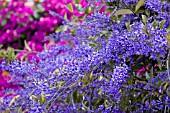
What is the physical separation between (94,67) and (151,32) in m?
0.26

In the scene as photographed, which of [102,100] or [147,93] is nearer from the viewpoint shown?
[147,93]

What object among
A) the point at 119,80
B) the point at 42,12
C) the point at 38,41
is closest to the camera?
the point at 119,80

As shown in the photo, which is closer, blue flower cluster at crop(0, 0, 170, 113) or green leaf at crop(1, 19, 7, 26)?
blue flower cluster at crop(0, 0, 170, 113)

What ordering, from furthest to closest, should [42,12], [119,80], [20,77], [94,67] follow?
1. [42,12]
2. [20,77]
3. [94,67]
4. [119,80]

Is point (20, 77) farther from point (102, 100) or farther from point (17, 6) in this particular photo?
point (17, 6)

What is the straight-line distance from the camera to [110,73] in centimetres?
157

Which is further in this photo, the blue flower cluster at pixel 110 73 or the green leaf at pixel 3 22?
the green leaf at pixel 3 22

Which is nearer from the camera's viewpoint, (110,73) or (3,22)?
(110,73)

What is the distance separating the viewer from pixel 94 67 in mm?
1575

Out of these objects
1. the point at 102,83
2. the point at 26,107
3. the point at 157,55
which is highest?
the point at 157,55

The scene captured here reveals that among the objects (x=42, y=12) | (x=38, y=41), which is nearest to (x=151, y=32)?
(x=38, y=41)

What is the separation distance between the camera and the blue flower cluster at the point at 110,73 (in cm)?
146

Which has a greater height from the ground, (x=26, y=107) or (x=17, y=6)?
(x=17, y=6)

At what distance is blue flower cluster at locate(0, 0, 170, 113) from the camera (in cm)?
146
